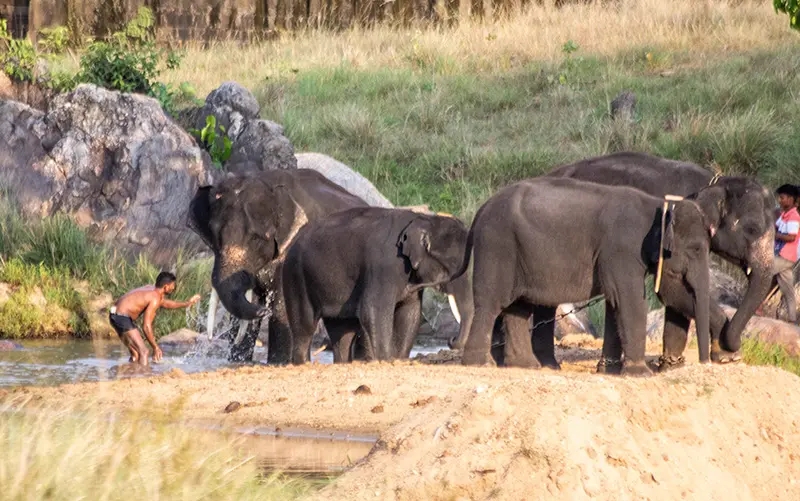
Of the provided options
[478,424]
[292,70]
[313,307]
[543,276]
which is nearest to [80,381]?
[313,307]

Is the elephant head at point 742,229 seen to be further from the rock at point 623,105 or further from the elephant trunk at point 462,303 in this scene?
the rock at point 623,105

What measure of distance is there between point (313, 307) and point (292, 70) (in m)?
14.0

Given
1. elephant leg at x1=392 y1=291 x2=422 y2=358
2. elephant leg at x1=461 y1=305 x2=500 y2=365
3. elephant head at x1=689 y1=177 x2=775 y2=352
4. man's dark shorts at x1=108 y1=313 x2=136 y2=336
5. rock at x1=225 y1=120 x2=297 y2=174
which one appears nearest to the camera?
elephant leg at x1=461 y1=305 x2=500 y2=365

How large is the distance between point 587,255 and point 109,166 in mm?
8638

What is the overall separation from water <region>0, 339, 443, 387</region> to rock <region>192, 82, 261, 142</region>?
514 centimetres

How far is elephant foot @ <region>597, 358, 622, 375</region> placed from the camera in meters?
12.4

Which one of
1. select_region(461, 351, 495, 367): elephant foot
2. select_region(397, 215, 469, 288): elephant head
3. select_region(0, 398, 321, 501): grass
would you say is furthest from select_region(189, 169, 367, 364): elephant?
select_region(0, 398, 321, 501): grass

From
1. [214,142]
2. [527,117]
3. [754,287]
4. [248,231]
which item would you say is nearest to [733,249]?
[754,287]

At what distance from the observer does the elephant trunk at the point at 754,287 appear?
1278 centimetres

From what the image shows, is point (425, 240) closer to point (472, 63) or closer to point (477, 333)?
point (477, 333)

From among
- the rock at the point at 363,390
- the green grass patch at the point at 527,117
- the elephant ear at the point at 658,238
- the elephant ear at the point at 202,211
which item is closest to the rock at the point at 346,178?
the green grass patch at the point at 527,117

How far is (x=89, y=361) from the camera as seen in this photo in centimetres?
1442

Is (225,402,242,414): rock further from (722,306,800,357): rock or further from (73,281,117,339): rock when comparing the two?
(73,281,117,339): rock

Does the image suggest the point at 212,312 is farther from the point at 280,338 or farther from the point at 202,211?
the point at 280,338
